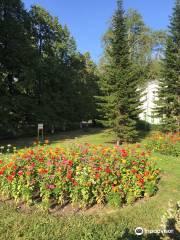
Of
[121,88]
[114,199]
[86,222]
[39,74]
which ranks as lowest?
[86,222]

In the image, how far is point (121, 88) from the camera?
18.4 meters

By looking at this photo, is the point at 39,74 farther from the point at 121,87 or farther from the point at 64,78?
the point at 121,87

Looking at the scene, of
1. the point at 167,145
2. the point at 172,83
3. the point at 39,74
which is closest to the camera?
the point at 167,145

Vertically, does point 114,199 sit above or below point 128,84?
below

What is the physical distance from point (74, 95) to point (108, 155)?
2520 cm

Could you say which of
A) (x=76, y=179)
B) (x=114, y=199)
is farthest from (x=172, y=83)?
Answer: (x=76, y=179)

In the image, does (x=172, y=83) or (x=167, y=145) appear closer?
(x=167, y=145)

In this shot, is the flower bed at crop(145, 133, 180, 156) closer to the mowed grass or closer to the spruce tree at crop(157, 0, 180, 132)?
the mowed grass

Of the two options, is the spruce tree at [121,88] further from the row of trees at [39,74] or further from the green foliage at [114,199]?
the green foliage at [114,199]

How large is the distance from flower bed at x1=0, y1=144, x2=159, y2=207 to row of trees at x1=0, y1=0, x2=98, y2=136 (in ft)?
46.6

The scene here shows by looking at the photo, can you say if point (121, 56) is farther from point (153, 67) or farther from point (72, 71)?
point (153, 67)

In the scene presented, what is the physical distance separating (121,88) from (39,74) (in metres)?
11.2

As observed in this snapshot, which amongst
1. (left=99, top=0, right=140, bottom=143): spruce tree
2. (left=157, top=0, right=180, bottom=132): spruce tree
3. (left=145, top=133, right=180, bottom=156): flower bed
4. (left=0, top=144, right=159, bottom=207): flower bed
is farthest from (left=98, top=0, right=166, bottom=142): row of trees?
(left=0, top=144, right=159, bottom=207): flower bed

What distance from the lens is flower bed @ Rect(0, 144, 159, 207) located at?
5.59m
